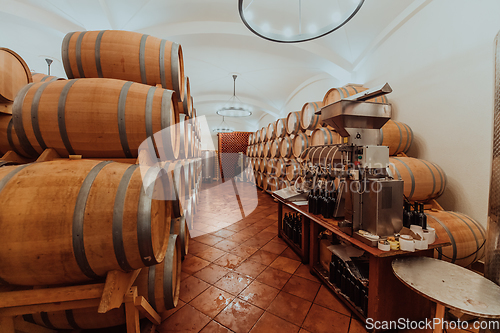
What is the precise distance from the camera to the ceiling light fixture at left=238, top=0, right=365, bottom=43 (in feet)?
7.29

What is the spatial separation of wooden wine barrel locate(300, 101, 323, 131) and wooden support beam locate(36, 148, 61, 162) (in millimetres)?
4072

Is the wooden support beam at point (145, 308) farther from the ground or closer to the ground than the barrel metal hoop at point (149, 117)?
closer to the ground

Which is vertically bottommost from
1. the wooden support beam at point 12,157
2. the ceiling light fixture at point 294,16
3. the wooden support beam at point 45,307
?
the wooden support beam at point 45,307

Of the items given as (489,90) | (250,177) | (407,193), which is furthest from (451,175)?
(250,177)

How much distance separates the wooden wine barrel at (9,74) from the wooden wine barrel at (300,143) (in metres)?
4.42

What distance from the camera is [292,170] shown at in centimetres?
543

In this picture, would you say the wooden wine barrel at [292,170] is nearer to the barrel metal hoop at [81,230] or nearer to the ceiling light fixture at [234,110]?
the ceiling light fixture at [234,110]

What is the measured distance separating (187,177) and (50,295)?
7.01 feet

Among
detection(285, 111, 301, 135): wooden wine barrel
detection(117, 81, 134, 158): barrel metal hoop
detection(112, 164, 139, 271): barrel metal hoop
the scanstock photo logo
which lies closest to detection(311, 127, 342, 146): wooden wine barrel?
detection(285, 111, 301, 135): wooden wine barrel

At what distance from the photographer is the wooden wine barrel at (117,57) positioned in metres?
1.81

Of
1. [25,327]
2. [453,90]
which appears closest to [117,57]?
[25,327]

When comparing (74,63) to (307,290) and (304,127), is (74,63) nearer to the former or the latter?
(307,290)

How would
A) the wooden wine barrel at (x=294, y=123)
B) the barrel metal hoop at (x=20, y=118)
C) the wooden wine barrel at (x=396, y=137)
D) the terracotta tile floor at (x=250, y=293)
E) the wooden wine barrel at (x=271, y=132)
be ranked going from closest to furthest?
1. the barrel metal hoop at (x=20, y=118)
2. the terracotta tile floor at (x=250, y=293)
3. the wooden wine barrel at (x=396, y=137)
4. the wooden wine barrel at (x=294, y=123)
5. the wooden wine barrel at (x=271, y=132)

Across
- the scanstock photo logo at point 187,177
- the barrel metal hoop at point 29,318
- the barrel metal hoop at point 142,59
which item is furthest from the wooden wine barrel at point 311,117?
the barrel metal hoop at point 29,318
